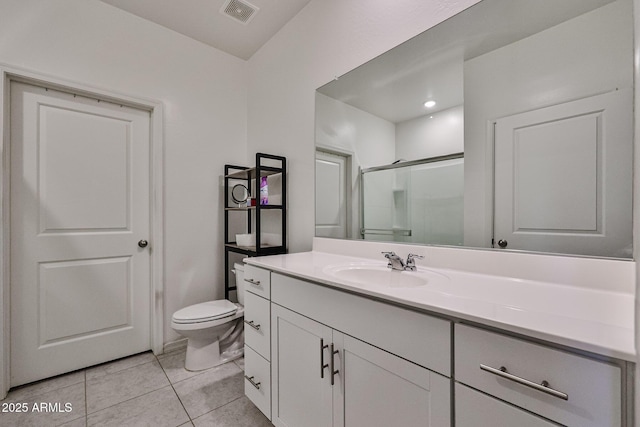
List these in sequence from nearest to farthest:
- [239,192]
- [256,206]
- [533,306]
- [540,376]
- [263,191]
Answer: [540,376] < [533,306] < [256,206] < [263,191] < [239,192]

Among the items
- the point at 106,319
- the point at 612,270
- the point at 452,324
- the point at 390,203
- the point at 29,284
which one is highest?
the point at 390,203

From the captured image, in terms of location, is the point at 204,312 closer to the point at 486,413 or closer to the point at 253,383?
the point at 253,383

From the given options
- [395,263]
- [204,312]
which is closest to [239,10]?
[395,263]

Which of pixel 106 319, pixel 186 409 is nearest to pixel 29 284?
pixel 106 319

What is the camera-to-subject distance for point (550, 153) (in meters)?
0.95

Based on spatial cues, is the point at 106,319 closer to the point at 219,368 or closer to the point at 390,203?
the point at 219,368

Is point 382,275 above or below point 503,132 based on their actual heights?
below

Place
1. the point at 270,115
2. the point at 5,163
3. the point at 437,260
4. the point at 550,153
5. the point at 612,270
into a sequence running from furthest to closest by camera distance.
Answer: the point at 270,115, the point at 5,163, the point at 437,260, the point at 550,153, the point at 612,270

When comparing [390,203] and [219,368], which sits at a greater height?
[390,203]

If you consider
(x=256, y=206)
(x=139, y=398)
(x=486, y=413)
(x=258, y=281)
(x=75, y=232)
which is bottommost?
(x=139, y=398)

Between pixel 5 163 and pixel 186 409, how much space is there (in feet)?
6.03

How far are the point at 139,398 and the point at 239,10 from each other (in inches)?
106

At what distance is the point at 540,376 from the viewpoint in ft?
1.86

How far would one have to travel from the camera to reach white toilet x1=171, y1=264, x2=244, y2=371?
1818 millimetres
